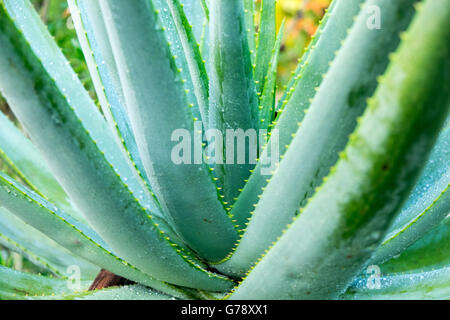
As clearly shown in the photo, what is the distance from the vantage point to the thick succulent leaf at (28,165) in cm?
100

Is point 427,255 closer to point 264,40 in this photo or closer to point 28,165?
point 264,40

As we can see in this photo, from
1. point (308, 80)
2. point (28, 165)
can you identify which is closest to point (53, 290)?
point (28, 165)

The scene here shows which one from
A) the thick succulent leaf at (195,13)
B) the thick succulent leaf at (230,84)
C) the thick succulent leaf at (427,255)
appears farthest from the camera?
the thick succulent leaf at (195,13)

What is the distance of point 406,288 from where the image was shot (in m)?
0.69

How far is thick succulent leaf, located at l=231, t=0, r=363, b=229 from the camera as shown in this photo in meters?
0.59

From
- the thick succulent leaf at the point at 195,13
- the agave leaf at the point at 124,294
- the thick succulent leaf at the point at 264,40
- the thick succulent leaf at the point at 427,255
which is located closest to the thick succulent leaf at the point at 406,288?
the thick succulent leaf at the point at 427,255

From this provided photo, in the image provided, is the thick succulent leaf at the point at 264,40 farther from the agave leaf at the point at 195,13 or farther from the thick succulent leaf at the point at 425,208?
the thick succulent leaf at the point at 425,208

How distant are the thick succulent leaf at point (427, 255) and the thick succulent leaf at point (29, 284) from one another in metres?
0.57

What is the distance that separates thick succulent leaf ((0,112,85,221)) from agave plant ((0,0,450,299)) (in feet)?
0.30

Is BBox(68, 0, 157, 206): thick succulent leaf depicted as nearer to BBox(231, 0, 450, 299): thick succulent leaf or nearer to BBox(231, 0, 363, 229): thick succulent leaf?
BBox(231, 0, 363, 229): thick succulent leaf

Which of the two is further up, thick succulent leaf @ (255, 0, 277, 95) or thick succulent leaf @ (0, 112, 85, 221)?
thick succulent leaf @ (255, 0, 277, 95)

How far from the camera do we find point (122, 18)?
500 millimetres

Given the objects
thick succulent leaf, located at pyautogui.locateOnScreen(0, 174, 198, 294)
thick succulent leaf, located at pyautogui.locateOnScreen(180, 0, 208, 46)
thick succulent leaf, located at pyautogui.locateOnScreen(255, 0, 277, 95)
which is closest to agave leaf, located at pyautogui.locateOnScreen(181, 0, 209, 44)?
thick succulent leaf, located at pyautogui.locateOnScreen(180, 0, 208, 46)

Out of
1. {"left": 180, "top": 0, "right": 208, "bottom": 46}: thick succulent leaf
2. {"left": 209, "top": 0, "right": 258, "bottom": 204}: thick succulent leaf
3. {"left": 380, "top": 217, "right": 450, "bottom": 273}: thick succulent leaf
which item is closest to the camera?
{"left": 209, "top": 0, "right": 258, "bottom": 204}: thick succulent leaf
